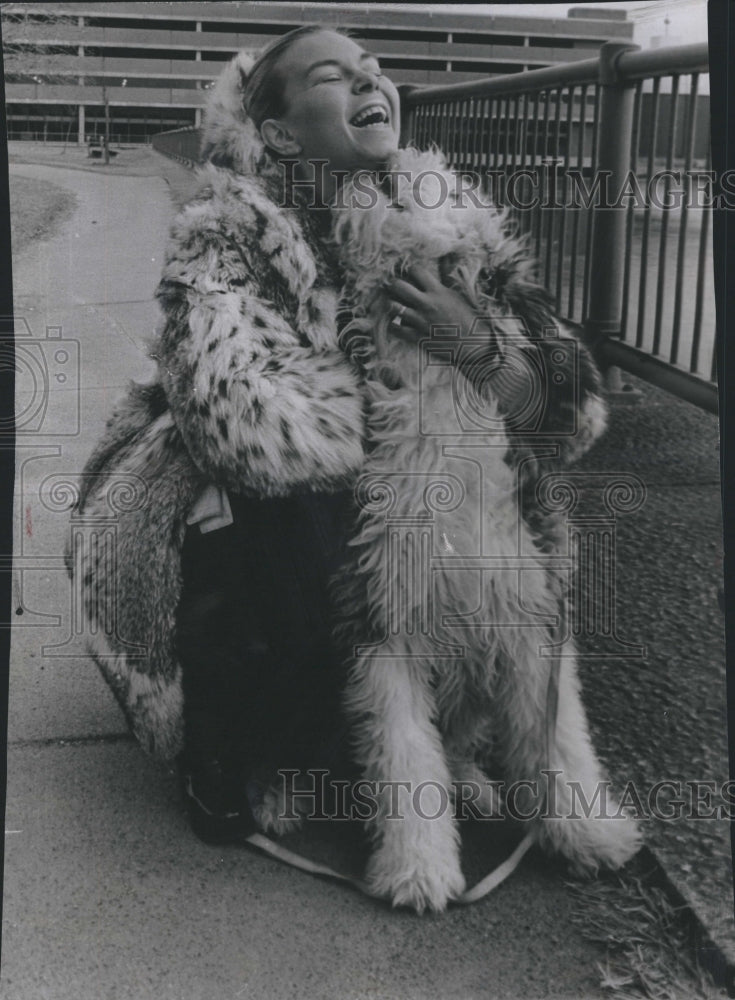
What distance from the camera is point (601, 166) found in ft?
7.55

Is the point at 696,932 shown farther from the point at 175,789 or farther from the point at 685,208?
the point at 685,208

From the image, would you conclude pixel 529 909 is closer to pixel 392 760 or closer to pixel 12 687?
pixel 392 760

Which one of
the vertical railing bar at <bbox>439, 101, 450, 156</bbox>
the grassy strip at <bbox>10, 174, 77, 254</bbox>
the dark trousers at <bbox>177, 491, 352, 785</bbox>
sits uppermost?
the vertical railing bar at <bbox>439, 101, 450, 156</bbox>

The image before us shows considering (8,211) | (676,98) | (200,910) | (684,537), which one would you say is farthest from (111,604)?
(676,98)

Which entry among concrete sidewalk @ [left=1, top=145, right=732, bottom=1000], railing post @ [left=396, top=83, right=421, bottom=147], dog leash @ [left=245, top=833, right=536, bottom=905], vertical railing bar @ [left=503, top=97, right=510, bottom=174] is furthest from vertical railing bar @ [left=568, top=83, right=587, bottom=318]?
dog leash @ [left=245, top=833, right=536, bottom=905]

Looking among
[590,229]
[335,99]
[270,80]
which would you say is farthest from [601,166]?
[270,80]

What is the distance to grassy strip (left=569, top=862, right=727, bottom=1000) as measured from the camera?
217 cm

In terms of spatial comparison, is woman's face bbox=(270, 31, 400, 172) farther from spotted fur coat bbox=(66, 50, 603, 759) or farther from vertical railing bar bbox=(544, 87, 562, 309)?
vertical railing bar bbox=(544, 87, 562, 309)

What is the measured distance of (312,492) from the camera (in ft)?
7.16

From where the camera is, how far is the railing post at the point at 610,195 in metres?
2.26

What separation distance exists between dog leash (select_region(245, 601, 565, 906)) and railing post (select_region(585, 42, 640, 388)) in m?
0.55

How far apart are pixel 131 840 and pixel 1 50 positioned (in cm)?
142

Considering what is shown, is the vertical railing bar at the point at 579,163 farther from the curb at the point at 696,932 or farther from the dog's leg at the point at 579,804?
the curb at the point at 696,932

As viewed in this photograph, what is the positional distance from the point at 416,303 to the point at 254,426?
1.18ft
